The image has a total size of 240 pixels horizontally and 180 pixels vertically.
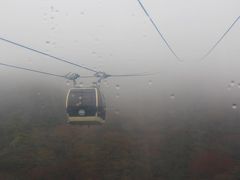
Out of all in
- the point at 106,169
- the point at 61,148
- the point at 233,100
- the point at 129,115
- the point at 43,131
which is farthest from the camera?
the point at 233,100

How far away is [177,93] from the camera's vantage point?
601 ft

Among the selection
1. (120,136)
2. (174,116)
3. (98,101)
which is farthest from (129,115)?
(98,101)

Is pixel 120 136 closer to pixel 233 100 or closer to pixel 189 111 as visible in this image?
pixel 189 111

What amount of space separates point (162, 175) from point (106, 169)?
1378cm

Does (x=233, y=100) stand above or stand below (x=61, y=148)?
above

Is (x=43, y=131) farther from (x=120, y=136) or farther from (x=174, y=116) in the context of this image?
(x=174, y=116)

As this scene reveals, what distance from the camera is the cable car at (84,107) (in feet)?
77.0

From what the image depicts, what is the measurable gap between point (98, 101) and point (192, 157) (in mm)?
81852

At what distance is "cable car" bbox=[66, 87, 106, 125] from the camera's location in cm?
2347

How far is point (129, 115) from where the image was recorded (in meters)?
146

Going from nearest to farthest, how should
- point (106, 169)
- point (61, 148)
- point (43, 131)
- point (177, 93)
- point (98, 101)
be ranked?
point (98, 101), point (106, 169), point (61, 148), point (43, 131), point (177, 93)

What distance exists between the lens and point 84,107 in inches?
939

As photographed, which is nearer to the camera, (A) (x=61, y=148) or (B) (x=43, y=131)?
(A) (x=61, y=148)

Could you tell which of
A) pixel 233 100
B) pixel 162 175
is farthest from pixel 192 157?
pixel 233 100
